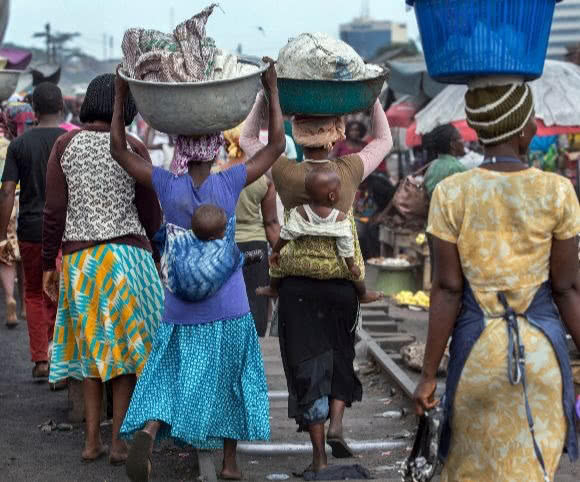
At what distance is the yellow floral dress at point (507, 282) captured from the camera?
4426mm

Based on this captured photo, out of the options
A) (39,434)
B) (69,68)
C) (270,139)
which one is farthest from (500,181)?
(69,68)

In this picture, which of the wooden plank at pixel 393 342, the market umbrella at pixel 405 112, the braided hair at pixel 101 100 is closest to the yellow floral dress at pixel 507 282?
the braided hair at pixel 101 100

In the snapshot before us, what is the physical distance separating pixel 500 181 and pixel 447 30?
0.62 metres

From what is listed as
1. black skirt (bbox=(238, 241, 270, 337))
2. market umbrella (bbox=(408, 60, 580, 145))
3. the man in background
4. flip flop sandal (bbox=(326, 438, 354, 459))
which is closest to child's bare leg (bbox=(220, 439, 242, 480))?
flip flop sandal (bbox=(326, 438, 354, 459))

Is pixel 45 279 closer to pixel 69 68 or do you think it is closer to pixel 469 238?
pixel 469 238

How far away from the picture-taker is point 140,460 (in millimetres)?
5719

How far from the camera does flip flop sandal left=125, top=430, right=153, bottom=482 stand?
571 cm

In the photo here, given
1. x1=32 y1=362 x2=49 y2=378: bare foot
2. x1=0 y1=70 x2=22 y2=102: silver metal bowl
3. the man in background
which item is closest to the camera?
the man in background

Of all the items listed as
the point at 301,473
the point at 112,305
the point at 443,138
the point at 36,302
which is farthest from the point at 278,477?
the point at 443,138

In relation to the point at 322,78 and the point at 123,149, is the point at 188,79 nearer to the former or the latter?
the point at 123,149

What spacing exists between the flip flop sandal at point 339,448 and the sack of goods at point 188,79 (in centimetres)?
196

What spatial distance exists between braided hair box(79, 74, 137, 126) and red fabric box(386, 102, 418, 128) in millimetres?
14460

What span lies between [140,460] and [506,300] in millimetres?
2114

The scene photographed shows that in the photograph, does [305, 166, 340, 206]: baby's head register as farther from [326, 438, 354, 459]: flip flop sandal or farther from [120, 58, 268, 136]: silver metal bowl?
[326, 438, 354, 459]: flip flop sandal
